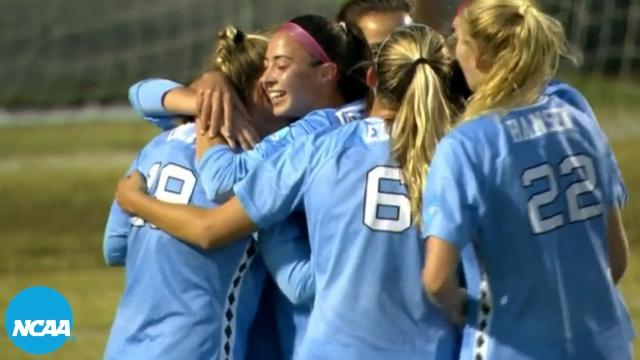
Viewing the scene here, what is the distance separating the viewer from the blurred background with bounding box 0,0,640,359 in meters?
12.1

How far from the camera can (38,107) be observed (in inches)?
918

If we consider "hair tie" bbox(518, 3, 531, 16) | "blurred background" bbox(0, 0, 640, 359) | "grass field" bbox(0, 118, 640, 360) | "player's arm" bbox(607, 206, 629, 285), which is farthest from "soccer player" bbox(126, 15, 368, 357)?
"blurred background" bbox(0, 0, 640, 359)

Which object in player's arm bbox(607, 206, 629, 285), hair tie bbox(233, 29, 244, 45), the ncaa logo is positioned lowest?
the ncaa logo

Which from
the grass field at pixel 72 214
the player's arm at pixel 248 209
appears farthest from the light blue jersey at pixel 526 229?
the grass field at pixel 72 214

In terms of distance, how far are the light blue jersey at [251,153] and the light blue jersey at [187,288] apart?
8cm

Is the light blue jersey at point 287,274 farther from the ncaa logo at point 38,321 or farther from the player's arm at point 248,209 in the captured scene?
the ncaa logo at point 38,321

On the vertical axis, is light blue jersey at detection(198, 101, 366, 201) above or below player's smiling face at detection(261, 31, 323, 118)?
below

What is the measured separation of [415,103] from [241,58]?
23.7 inches

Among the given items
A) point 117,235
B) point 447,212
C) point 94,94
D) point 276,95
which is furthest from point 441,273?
point 94,94

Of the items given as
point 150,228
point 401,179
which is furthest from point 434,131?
point 150,228

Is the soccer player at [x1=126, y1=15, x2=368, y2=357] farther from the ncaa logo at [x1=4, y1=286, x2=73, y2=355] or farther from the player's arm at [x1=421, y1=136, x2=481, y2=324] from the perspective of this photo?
the ncaa logo at [x1=4, y1=286, x2=73, y2=355]

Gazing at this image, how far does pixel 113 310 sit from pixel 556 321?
606cm

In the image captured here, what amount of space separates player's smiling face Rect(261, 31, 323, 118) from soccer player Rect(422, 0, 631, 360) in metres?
0.44

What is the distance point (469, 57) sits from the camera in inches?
148
